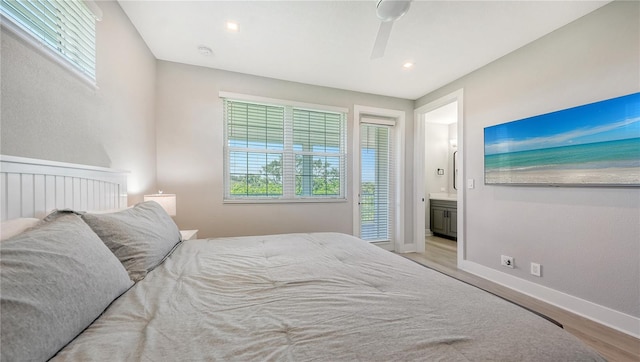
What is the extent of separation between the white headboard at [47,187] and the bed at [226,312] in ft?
0.31

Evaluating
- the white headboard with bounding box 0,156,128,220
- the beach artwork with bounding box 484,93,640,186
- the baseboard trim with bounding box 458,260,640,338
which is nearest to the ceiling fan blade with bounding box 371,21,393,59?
the beach artwork with bounding box 484,93,640,186

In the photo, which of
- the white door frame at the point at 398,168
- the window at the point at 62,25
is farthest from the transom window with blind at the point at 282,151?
the window at the point at 62,25

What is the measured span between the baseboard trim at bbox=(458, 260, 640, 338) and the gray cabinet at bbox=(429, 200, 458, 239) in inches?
75.8

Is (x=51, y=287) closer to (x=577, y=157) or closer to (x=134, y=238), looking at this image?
(x=134, y=238)

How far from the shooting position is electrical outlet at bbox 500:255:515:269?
248 centimetres

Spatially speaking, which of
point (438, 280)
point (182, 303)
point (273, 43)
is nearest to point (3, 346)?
point (182, 303)

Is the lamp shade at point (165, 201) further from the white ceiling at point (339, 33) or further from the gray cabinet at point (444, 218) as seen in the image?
the gray cabinet at point (444, 218)

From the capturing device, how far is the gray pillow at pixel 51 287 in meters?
0.52

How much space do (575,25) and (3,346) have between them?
3738 millimetres

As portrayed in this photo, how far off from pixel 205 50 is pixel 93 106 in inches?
51.4

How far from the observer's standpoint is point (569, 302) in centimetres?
204

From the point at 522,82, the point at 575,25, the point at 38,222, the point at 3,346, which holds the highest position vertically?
the point at 575,25

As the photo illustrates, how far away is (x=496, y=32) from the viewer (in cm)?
216

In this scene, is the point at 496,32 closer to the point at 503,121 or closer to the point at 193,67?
the point at 503,121
